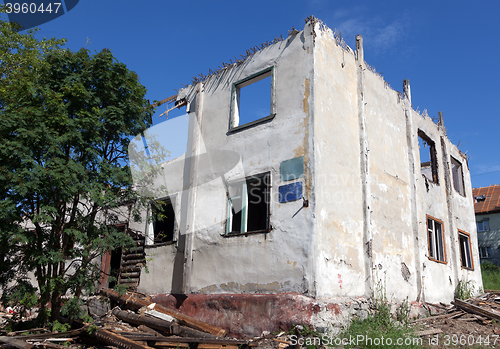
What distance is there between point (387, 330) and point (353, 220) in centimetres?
252

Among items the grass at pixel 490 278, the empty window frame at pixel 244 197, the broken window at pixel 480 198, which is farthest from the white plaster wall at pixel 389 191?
the broken window at pixel 480 198

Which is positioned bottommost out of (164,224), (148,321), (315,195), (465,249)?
(148,321)

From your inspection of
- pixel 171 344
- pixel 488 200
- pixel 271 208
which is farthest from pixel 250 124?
pixel 488 200

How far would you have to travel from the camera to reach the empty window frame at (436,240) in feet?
40.5

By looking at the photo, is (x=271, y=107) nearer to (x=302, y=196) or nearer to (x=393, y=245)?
(x=302, y=196)

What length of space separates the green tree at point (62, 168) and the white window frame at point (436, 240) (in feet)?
31.1

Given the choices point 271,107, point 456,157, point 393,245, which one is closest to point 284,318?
point 393,245

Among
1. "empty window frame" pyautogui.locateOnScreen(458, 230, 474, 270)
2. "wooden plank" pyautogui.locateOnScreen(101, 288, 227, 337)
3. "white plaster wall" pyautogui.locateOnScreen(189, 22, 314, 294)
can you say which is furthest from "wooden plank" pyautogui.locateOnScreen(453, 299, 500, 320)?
"wooden plank" pyautogui.locateOnScreen(101, 288, 227, 337)

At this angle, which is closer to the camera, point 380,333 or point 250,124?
point 380,333

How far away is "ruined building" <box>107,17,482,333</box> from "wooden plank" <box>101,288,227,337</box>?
41 cm

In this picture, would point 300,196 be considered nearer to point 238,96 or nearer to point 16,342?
point 238,96

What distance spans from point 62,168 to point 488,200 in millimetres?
35743

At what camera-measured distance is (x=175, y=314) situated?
9.09 metres

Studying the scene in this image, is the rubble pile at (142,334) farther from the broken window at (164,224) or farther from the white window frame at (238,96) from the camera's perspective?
the white window frame at (238,96)
